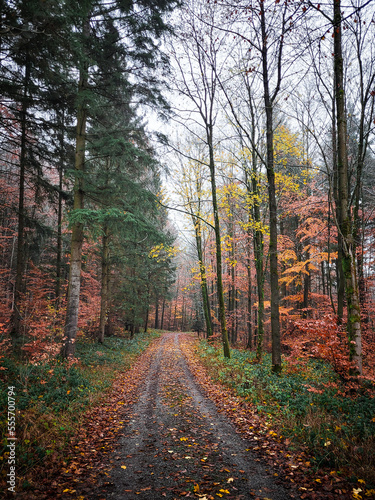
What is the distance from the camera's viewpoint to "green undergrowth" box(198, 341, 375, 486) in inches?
150

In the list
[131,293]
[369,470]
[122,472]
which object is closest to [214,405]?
[122,472]

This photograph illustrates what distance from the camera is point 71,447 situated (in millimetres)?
4367

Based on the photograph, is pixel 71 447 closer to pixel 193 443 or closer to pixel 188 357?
pixel 193 443

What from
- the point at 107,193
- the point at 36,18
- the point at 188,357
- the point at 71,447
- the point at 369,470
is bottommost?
Result: the point at 188,357

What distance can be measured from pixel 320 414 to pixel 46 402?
6.26 m

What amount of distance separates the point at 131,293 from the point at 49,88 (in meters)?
14.1

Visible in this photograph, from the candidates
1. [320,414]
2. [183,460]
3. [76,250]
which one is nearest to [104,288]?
[76,250]

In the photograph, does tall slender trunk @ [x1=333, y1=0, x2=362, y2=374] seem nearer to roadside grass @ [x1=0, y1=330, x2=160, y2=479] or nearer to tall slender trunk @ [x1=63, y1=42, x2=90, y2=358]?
roadside grass @ [x1=0, y1=330, x2=160, y2=479]

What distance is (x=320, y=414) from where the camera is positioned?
5.05 meters

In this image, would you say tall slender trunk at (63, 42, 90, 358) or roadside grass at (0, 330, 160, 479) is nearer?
roadside grass at (0, 330, 160, 479)

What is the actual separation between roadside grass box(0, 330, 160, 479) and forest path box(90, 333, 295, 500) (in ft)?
3.76

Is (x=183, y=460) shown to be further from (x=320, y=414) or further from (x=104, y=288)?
(x=104, y=288)

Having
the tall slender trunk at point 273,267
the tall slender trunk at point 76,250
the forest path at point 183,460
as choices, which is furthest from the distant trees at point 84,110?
the forest path at point 183,460

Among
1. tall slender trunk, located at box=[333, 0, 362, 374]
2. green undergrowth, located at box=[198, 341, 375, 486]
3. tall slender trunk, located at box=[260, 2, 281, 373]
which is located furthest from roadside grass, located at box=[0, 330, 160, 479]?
tall slender trunk, located at box=[333, 0, 362, 374]
